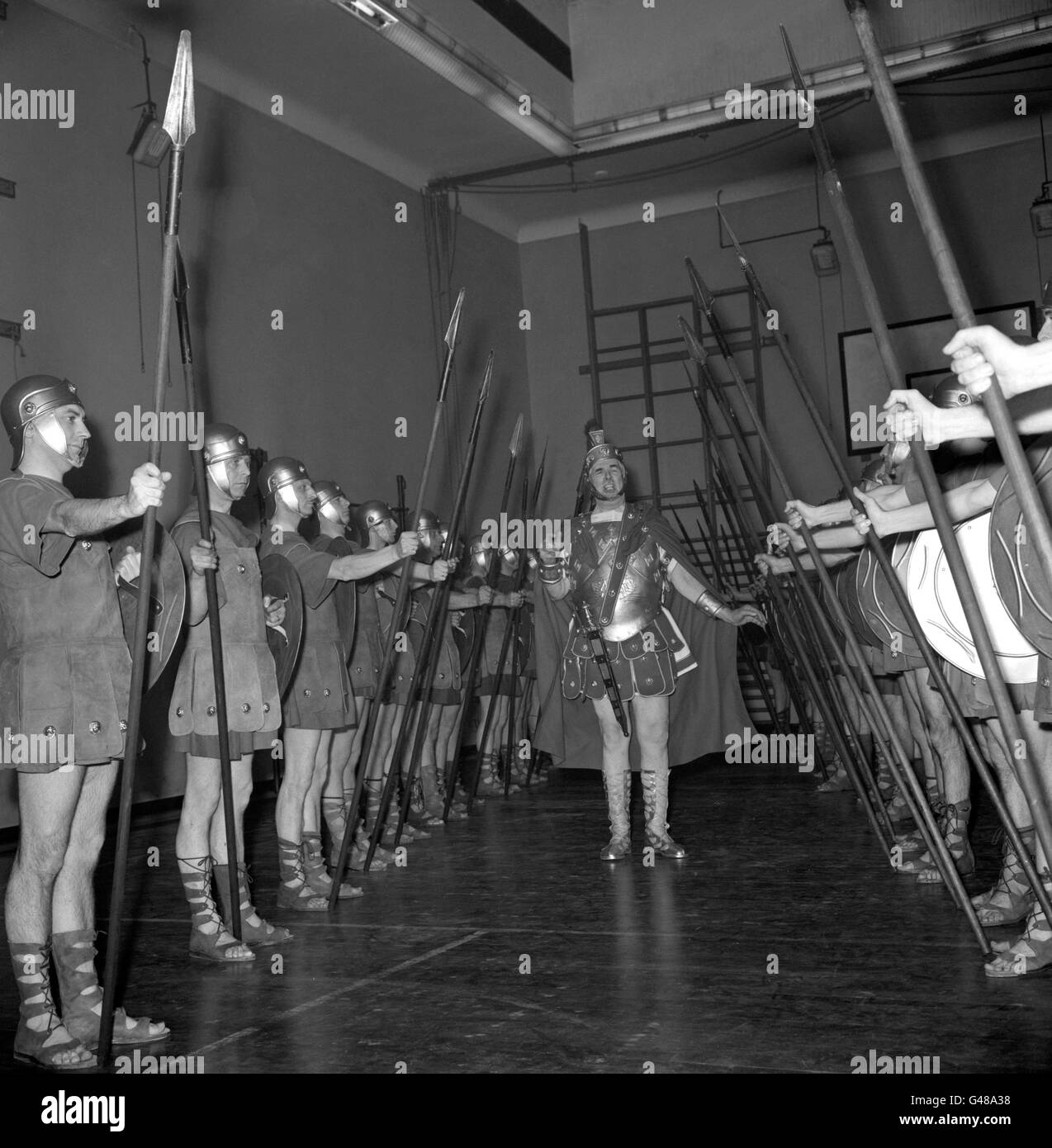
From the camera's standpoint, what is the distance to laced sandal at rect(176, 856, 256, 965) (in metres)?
3.25

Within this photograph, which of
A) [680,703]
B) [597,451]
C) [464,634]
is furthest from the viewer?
[464,634]

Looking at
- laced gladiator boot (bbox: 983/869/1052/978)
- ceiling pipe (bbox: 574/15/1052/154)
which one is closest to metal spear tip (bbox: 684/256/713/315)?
laced gladiator boot (bbox: 983/869/1052/978)

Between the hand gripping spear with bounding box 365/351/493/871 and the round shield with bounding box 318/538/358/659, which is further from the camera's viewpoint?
the round shield with bounding box 318/538/358/659

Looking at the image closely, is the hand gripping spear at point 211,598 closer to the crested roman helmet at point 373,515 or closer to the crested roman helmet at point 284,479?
the crested roman helmet at point 284,479

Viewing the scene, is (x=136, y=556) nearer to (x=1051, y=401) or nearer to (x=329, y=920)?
(x=329, y=920)

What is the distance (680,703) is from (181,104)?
12.6ft

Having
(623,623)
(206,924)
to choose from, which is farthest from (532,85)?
(206,924)

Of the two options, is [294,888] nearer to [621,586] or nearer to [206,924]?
[206,924]

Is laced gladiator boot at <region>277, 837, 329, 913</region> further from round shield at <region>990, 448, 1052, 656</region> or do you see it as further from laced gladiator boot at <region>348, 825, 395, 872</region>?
round shield at <region>990, 448, 1052, 656</region>

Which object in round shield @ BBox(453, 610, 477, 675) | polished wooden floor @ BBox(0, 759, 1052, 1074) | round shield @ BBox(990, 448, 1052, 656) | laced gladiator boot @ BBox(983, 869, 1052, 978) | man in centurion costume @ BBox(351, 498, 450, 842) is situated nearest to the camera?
round shield @ BBox(990, 448, 1052, 656)

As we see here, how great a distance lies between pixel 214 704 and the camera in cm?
334

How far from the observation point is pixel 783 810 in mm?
5484

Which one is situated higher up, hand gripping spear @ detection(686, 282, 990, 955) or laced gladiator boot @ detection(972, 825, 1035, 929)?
hand gripping spear @ detection(686, 282, 990, 955)
